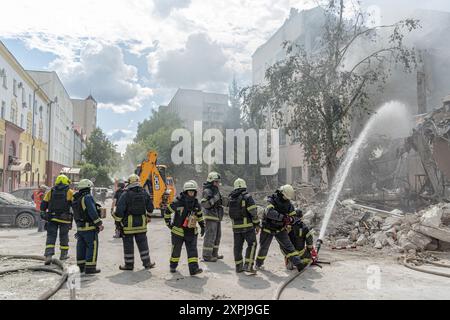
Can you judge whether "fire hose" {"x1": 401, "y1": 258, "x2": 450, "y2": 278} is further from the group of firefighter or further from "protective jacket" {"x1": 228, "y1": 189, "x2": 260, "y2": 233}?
"protective jacket" {"x1": 228, "y1": 189, "x2": 260, "y2": 233}

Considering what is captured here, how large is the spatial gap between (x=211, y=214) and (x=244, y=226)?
112 cm

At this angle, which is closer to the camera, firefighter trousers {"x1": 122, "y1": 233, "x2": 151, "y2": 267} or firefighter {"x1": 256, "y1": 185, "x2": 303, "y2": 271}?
firefighter {"x1": 256, "y1": 185, "x2": 303, "y2": 271}

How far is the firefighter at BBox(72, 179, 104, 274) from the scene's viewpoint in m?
6.41

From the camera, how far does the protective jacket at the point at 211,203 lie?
748cm

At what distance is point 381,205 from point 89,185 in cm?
1050

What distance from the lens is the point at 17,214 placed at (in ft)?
42.6

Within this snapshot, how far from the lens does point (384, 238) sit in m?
9.16

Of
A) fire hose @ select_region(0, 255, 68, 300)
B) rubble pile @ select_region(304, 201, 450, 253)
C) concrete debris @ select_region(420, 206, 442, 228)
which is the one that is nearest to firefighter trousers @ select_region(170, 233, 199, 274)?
fire hose @ select_region(0, 255, 68, 300)

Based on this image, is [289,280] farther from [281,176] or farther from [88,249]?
[281,176]

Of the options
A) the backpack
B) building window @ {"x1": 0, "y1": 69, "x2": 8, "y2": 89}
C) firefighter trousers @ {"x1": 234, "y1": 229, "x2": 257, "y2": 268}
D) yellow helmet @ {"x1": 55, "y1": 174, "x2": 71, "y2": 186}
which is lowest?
firefighter trousers @ {"x1": 234, "y1": 229, "x2": 257, "y2": 268}

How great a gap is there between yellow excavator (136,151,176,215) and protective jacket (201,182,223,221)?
6652 mm

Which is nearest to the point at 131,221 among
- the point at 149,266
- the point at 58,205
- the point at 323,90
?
the point at 149,266
